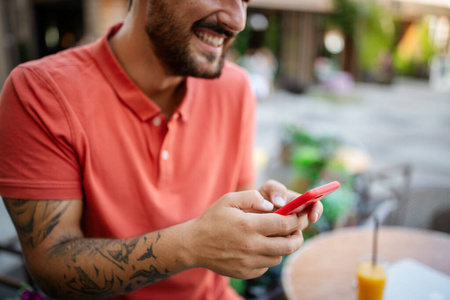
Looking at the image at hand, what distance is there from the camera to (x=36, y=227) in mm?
1051

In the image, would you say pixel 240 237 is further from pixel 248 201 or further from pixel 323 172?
pixel 323 172

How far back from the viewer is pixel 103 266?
3.34 ft

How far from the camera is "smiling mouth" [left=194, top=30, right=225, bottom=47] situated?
1.18m

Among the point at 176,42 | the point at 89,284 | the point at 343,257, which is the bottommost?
the point at 343,257

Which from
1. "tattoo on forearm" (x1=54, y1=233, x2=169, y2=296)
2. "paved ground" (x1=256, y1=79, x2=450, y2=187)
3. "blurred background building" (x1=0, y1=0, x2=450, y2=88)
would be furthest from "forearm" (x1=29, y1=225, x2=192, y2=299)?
"blurred background building" (x1=0, y1=0, x2=450, y2=88)

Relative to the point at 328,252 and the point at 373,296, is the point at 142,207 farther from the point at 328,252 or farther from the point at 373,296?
the point at 328,252

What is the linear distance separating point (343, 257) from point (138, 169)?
3.71 feet

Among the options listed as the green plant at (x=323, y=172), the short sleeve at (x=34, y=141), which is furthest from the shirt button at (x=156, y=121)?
the green plant at (x=323, y=172)

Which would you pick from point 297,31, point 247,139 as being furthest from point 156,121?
point 297,31

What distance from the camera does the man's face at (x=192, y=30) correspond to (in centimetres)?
112

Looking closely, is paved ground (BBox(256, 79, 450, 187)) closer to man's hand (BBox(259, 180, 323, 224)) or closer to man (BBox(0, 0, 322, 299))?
man (BBox(0, 0, 322, 299))

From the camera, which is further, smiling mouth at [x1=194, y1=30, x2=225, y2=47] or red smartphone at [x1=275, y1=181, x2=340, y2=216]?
smiling mouth at [x1=194, y1=30, x2=225, y2=47]

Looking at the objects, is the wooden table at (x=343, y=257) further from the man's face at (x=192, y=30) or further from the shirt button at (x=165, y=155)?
the man's face at (x=192, y=30)

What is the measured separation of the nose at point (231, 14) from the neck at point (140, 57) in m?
0.28
